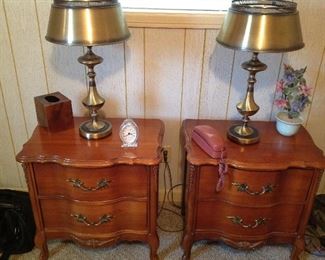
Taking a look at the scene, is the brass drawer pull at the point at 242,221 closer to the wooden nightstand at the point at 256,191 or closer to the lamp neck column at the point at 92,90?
the wooden nightstand at the point at 256,191

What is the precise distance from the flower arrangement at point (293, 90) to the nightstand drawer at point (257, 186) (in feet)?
1.02

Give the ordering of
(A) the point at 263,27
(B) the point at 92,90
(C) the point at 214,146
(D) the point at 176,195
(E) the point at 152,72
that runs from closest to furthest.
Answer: (A) the point at 263,27 < (C) the point at 214,146 < (B) the point at 92,90 < (E) the point at 152,72 < (D) the point at 176,195

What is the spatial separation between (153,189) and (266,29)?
80 cm

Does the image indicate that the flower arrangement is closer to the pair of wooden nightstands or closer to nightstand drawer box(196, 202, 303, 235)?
the pair of wooden nightstands

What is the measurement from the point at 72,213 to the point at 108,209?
0.17m

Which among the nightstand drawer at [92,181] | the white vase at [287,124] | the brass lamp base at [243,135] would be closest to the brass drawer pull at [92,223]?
the nightstand drawer at [92,181]

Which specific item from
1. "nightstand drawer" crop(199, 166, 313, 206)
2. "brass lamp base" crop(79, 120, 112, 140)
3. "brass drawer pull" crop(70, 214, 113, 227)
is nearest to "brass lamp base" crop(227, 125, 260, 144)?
"nightstand drawer" crop(199, 166, 313, 206)

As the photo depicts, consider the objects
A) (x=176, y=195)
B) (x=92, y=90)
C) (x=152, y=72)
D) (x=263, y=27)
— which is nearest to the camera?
(x=263, y=27)

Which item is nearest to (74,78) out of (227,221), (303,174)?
(227,221)

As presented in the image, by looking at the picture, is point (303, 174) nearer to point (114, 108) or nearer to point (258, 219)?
point (258, 219)

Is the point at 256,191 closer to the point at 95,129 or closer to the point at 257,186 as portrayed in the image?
the point at 257,186

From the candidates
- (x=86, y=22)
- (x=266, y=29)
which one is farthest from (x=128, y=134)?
(x=266, y=29)

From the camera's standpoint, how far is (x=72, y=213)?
1.48m

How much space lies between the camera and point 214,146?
1365mm
